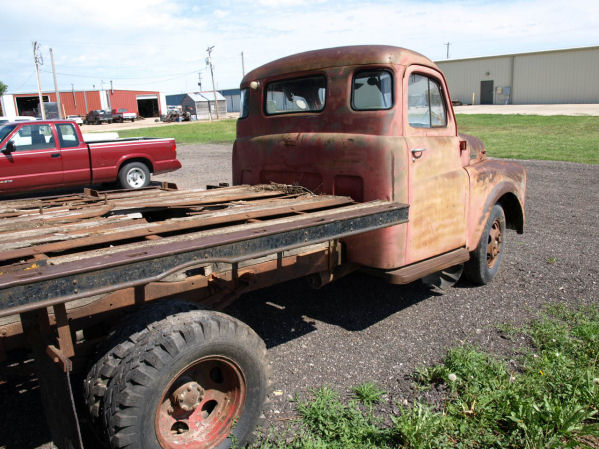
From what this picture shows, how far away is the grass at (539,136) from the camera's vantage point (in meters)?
14.7

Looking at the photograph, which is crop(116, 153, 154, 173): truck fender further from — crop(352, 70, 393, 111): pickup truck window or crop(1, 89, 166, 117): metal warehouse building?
crop(1, 89, 166, 117): metal warehouse building

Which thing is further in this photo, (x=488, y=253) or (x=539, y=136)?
(x=539, y=136)

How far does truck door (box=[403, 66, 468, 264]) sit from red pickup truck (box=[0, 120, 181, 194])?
875 centimetres

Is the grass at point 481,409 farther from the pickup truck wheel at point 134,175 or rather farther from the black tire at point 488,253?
the pickup truck wheel at point 134,175

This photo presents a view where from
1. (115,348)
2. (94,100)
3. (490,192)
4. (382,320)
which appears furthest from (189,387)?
(94,100)

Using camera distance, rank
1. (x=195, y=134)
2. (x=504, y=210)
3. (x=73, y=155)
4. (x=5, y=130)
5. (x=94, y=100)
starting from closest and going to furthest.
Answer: (x=504, y=210) < (x=5, y=130) < (x=73, y=155) < (x=195, y=134) < (x=94, y=100)

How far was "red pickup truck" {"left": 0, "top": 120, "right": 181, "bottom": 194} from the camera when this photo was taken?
1018 centimetres

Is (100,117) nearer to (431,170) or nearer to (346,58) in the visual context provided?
(346,58)

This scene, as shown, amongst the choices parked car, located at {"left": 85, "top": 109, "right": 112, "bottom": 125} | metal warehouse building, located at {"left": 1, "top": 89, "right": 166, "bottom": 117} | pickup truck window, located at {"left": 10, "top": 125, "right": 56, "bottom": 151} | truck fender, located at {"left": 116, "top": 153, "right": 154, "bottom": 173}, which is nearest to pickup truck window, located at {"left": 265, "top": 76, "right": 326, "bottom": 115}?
pickup truck window, located at {"left": 10, "top": 125, "right": 56, "bottom": 151}

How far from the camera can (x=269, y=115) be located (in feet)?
15.6

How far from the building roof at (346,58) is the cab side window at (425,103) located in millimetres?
151

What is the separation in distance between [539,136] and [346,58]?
59.3ft

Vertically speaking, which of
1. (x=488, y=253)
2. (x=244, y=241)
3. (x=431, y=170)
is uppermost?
(x=431, y=170)

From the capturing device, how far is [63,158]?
35.0ft
